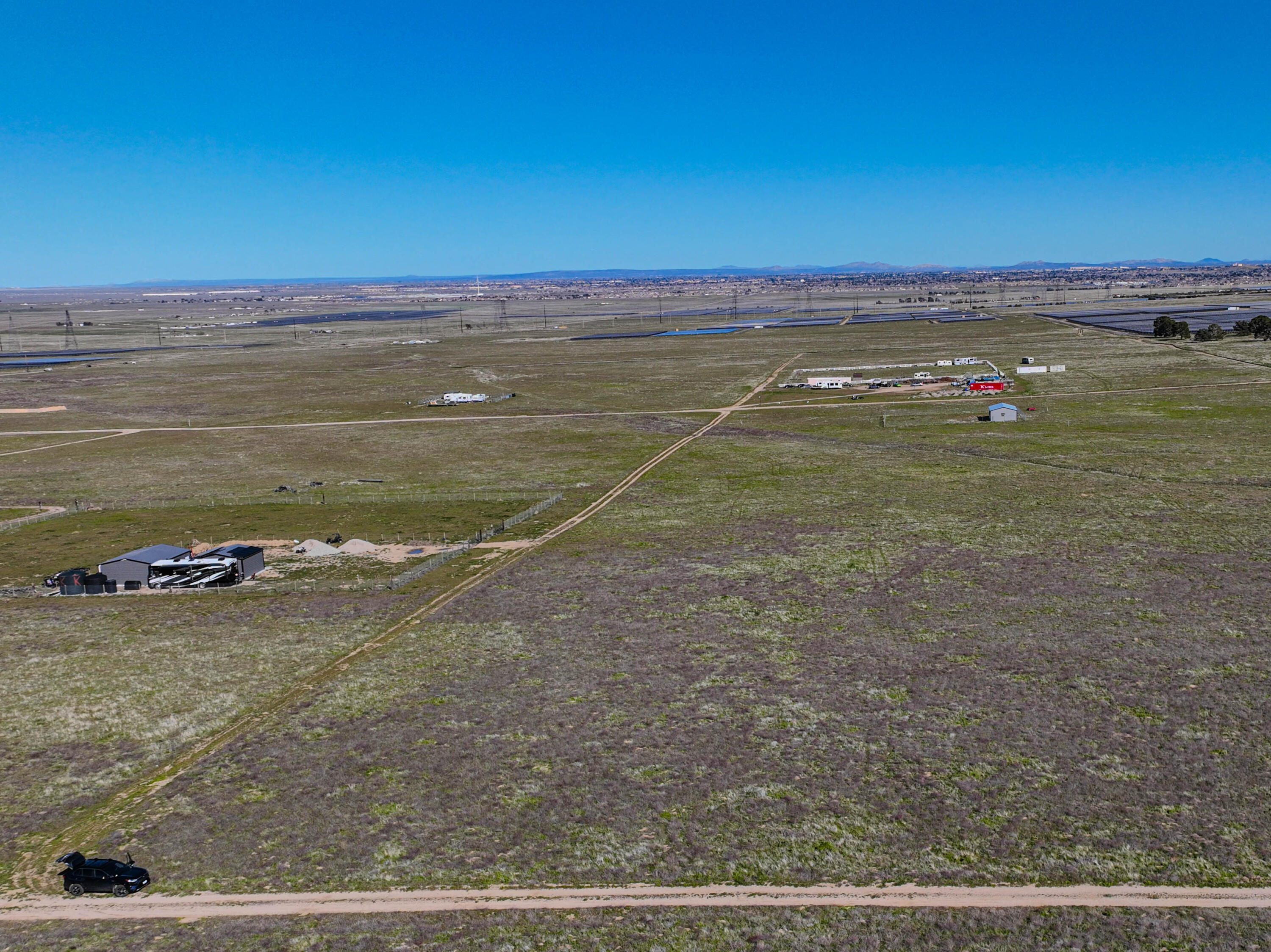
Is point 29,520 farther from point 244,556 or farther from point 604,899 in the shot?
point 604,899

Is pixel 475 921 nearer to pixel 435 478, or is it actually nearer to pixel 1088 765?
pixel 1088 765

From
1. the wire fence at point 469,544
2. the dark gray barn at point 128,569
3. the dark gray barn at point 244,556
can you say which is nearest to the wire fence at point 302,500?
the wire fence at point 469,544

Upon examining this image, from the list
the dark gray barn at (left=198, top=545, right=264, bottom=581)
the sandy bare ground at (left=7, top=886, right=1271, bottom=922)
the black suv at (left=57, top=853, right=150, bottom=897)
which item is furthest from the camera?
the dark gray barn at (left=198, top=545, right=264, bottom=581)

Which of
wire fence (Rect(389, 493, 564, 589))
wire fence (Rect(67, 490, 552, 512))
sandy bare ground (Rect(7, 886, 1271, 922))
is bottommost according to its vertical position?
sandy bare ground (Rect(7, 886, 1271, 922))

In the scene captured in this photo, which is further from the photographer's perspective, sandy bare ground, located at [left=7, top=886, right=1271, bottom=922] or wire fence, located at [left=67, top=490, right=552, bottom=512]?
wire fence, located at [left=67, top=490, right=552, bottom=512]

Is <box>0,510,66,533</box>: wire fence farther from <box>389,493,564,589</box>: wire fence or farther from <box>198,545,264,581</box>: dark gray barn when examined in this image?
<box>389,493,564,589</box>: wire fence

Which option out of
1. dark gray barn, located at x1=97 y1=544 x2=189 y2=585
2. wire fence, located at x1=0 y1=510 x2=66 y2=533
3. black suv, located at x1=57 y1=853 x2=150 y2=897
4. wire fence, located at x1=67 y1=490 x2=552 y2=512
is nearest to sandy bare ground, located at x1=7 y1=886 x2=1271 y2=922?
black suv, located at x1=57 y1=853 x2=150 y2=897

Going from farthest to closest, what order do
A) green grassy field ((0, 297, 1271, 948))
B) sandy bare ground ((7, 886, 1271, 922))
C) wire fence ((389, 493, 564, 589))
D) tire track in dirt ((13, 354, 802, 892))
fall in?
wire fence ((389, 493, 564, 589))
tire track in dirt ((13, 354, 802, 892))
green grassy field ((0, 297, 1271, 948))
sandy bare ground ((7, 886, 1271, 922))
